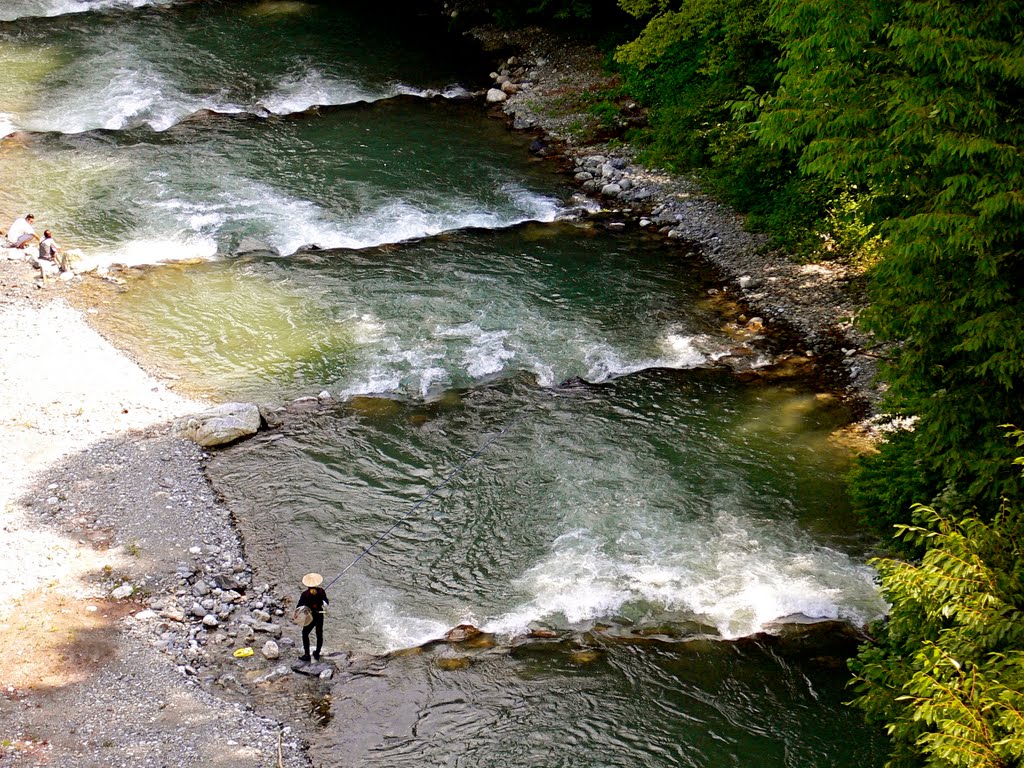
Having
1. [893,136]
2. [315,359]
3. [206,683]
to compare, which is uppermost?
[893,136]

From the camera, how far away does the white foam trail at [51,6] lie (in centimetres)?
2991

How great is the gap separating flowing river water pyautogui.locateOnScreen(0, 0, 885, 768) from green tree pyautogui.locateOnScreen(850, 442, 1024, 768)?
2623mm

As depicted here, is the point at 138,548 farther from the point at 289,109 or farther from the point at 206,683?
the point at 289,109

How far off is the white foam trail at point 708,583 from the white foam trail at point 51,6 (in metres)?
25.3

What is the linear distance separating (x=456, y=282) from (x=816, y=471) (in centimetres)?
810

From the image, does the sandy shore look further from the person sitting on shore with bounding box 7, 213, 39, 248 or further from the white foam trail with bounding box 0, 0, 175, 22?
the white foam trail with bounding box 0, 0, 175, 22

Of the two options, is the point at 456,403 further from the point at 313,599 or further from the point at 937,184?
the point at 937,184

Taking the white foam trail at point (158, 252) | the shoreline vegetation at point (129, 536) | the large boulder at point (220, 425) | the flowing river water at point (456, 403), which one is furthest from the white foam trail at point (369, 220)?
the large boulder at point (220, 425)

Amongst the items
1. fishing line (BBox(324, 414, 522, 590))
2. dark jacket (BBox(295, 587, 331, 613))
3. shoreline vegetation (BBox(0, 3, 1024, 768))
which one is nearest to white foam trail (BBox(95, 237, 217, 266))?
shoreline vegetation (BBox(0, 3, 1024, 768))

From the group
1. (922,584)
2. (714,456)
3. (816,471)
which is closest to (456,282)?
(714,456)

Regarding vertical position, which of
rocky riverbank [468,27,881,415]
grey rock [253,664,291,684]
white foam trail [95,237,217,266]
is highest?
rocky riverbank [468,27,881,415]

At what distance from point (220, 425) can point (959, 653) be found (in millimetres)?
11371

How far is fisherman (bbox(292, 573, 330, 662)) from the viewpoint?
11836mm

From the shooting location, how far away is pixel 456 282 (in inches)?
786
